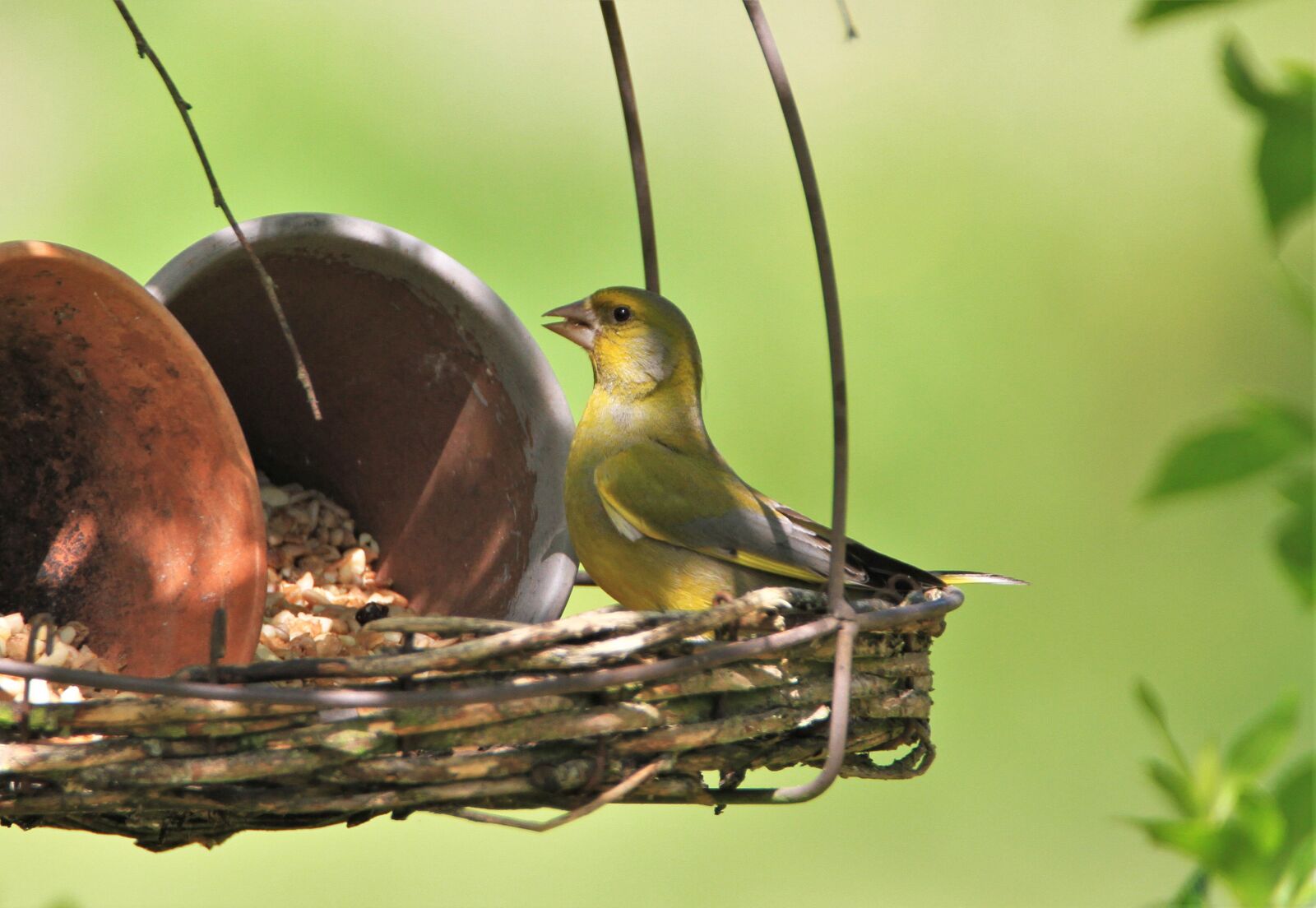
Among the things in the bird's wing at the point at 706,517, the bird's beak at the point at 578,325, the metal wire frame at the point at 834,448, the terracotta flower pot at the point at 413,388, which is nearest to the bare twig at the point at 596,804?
the metal wire frame at the point at 834,448

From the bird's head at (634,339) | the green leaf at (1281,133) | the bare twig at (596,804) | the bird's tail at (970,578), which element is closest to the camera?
the green leaf at (1281,133)

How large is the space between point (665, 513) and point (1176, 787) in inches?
49.4

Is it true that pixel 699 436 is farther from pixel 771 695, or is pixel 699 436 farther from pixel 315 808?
pixel 315 808

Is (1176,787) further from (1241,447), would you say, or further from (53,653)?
(53,653)

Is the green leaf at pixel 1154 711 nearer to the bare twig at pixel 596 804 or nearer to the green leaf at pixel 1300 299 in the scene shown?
the green leaf at pixel 1300 299

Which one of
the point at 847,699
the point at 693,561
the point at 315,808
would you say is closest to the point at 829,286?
the point at 847,699

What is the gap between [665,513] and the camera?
70.6 inches

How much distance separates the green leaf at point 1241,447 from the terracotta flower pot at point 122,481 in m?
1.36

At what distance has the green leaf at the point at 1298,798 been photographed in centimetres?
50

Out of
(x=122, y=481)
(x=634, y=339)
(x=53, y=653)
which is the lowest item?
(x=53, y=653)

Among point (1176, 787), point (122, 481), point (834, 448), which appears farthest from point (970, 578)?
point (1176, 787)

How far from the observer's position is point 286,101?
393 centimetres

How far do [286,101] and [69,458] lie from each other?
8.01 ft

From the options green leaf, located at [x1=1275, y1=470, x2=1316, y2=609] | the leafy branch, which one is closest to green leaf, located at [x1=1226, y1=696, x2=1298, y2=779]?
the leafy branch
